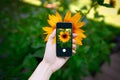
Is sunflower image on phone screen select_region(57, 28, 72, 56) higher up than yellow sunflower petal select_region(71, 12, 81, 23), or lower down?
lower down

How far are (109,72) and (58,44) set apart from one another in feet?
5.78

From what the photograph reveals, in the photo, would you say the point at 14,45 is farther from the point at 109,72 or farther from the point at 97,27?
the point at 109,72

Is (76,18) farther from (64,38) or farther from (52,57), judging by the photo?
(52,57)

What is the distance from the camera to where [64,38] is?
1.65 m

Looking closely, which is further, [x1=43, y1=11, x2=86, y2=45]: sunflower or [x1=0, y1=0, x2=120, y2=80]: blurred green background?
[x1=0, y1=0, x2=120, y2=80]: blurred green background

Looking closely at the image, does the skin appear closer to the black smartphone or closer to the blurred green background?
the black smartphone

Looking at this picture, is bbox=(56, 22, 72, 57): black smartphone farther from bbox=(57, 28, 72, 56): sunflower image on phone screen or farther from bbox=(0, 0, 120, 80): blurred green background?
bbox=(0, 0, 120, 80): blurred green background

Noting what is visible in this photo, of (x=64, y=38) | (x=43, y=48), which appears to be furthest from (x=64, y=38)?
(x=43, y=48)

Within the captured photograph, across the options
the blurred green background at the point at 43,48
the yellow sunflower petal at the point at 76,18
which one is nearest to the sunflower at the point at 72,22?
the yellow sunflower petal at the point at 76,18

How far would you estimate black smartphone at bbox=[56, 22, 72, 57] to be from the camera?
5.35 ft

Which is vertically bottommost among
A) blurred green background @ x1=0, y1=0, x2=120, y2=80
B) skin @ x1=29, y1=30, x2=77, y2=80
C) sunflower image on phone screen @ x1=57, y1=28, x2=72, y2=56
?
blurred green background @ x1=0, y1=0, x2=120, y2=80

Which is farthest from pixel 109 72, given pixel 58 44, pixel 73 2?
pixel 73 2

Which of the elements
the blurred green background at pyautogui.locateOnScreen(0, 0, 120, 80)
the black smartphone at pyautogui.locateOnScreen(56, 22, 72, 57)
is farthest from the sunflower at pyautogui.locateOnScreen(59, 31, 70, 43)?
the blurred green background at pyautogui.locateOnScreen(0, 0, 120, 80)

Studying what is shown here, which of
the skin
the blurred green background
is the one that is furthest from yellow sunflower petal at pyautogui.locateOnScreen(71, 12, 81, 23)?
the blurred green background
